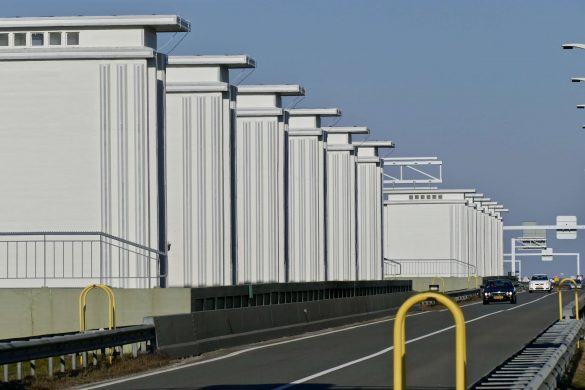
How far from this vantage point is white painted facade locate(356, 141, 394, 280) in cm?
7931

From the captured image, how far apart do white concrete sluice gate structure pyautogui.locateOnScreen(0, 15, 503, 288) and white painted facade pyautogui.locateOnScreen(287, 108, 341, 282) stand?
0.06 meters

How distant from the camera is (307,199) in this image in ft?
209

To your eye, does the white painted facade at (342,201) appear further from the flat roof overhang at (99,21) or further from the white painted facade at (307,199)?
the flat roof overhang at (99,21)

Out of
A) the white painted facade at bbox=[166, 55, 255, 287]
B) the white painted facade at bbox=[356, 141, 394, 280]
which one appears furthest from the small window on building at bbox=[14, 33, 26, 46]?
the white painted facade at bbox=[356, 141, 394, 280]

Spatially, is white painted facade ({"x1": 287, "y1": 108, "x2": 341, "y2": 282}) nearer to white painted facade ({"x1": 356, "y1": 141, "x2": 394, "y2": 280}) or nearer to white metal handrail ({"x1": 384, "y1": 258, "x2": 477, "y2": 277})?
white painted facade ({"x1": 356, "y1": 141, "x2": 394, "y2": 280})

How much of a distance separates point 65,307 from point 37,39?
11.6m

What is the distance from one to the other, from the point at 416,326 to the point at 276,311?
8.85m

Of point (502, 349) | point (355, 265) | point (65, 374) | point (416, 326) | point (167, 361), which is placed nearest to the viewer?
point (65, 374)

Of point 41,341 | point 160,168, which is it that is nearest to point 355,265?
point 160,168

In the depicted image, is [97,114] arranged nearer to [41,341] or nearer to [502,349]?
[502,349]

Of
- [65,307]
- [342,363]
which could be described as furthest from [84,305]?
[342,363]

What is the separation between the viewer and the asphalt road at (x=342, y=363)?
21.3 metres

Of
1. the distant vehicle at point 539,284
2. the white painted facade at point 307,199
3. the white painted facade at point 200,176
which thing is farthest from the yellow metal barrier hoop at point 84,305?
the distant vehicle at point 539,284

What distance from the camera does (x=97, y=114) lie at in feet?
125
